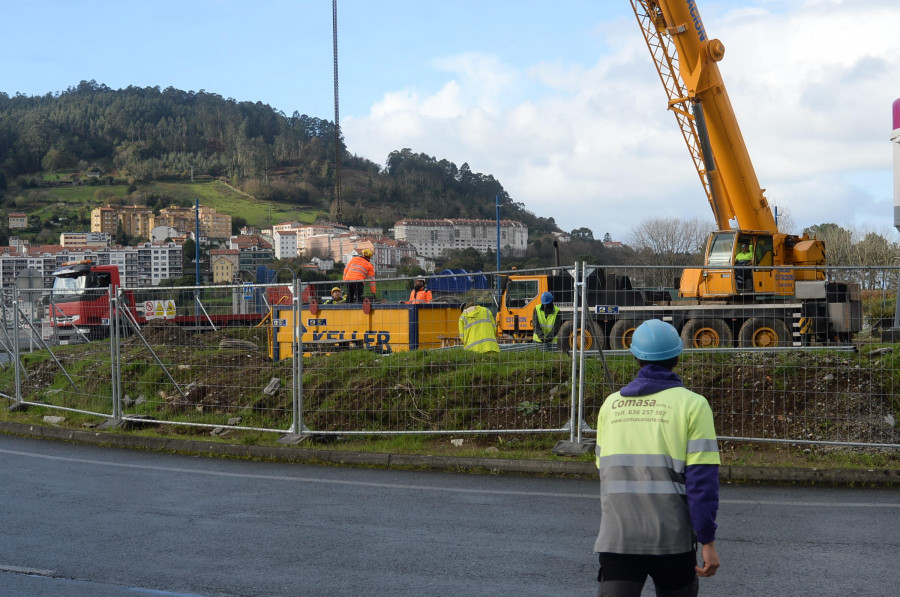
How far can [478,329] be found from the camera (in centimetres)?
1219

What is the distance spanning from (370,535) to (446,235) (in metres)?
129

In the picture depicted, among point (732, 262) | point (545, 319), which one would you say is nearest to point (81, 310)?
point (545, 319)

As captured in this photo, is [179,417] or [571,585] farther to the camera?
[179,417]

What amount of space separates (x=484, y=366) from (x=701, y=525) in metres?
7.08

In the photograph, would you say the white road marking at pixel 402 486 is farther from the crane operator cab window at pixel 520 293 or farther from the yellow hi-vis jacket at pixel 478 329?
the crane operator cab window at pixel 520 293

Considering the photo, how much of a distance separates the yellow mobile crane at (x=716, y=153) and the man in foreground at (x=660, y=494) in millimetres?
16114

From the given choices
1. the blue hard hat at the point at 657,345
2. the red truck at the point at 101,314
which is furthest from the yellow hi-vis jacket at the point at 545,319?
the blue hard hat at the point at 657,345

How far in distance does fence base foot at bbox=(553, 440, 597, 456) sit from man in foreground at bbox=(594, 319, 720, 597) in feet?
17.8

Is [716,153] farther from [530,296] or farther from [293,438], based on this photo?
[293,438]

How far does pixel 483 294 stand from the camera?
14281 mm

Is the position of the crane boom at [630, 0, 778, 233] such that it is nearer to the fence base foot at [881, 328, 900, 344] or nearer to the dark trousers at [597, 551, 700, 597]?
the fence base foot at [881, 328, 900, 344]

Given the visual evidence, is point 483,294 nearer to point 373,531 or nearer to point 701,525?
point 373,531

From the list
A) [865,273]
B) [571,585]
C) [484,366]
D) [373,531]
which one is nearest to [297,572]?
[373,531]

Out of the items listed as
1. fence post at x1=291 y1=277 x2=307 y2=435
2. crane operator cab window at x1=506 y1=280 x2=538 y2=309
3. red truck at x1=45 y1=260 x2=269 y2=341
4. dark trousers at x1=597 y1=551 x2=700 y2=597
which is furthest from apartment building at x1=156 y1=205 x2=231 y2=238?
dark trousers at x1=597 y1=551 x2=700 y2=597
